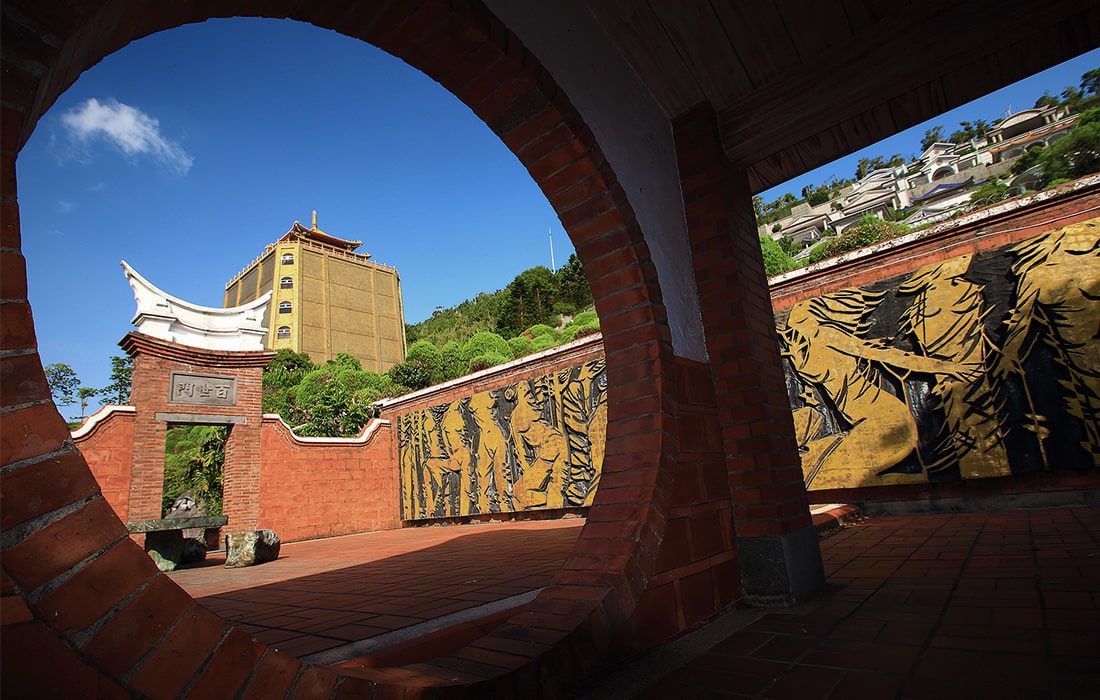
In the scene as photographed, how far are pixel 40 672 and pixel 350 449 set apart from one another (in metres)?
12.0

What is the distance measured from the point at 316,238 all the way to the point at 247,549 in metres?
61.2

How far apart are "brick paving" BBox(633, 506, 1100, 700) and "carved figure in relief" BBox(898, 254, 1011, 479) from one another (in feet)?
8.48

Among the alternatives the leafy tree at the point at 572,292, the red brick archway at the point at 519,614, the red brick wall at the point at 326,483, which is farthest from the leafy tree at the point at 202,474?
the leafy tree at the point at 572,292

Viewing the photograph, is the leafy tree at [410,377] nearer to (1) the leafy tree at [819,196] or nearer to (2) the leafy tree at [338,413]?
(2) the leafy tree at [338,413]

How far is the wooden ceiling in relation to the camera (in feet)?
7.83

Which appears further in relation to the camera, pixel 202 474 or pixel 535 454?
pixel 202 474

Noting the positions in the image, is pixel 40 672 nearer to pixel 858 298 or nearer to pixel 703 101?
pixel 703 101

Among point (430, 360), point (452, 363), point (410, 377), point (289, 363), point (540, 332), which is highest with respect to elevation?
point (289, 363)

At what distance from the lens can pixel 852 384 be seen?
637cm

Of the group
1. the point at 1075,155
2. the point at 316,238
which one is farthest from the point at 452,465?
the point at 316,238

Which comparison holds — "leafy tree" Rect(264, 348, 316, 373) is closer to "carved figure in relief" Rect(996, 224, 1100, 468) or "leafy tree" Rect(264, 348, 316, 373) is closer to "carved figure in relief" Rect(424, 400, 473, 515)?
"carved figure in relief" Rect(424, 400, 473, 515)

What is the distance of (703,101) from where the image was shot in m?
2.93

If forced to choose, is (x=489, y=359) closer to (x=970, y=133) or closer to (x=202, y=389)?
A: (x=202, y=389)

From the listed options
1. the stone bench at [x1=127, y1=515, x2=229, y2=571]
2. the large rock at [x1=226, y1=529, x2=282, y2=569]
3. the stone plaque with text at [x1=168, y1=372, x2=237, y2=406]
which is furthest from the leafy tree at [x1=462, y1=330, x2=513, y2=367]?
the large rock at [x1=226, y1=529, x2=282, y2=569]
